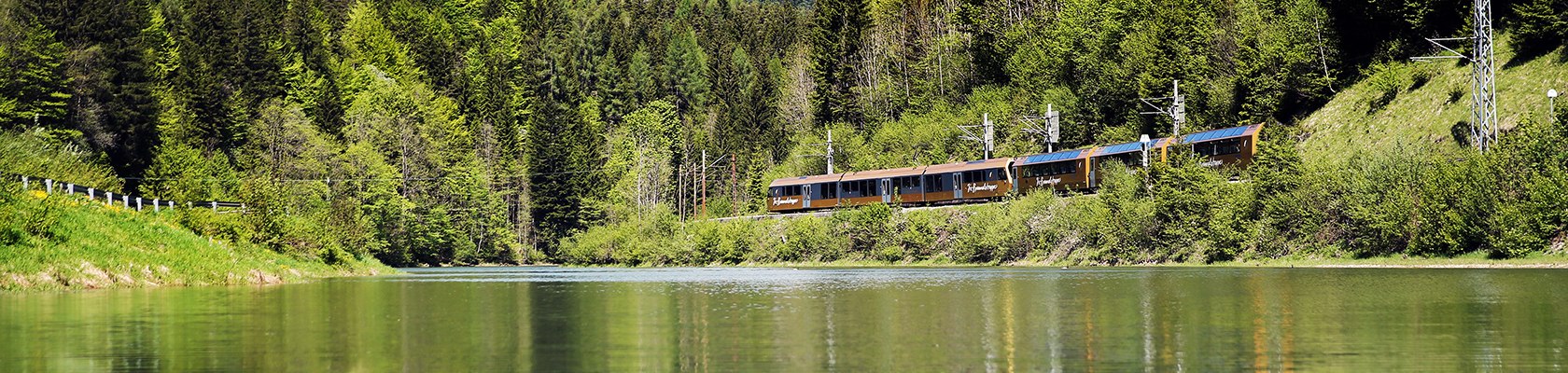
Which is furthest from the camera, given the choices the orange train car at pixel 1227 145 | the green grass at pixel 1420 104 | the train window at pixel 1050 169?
the train window at pixel 1050 169

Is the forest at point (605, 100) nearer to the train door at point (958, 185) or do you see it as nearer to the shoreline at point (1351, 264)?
the shoreline at point (1351, 264)

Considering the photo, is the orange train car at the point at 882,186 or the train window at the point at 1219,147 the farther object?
the orange train car at the point at 882,186

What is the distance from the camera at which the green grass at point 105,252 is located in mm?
43656

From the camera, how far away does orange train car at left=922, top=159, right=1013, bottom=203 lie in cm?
8894

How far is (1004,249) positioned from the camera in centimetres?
8156

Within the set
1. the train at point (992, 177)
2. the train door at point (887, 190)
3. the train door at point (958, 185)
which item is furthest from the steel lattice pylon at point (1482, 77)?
the train door at point (887, 190)

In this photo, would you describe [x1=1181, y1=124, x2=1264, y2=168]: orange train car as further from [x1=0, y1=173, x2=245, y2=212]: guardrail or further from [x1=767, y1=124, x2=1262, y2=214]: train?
[x1=0, y1=173, x2=245, y2=212]: guardrail

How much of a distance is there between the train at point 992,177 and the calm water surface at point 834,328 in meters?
31.5

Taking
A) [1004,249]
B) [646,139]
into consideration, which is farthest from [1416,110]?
[646,139]

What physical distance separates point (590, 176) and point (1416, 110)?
7459cm

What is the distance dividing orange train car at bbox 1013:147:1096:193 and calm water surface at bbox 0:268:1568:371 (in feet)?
118

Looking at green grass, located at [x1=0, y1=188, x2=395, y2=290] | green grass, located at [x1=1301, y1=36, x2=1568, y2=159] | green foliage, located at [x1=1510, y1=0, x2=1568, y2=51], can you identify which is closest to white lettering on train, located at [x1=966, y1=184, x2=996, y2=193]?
green grass, located at [x1=1301, y1=36, x2=1568, y2=159]

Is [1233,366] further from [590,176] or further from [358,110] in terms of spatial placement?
[590,176]

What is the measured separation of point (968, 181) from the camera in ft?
299
